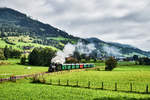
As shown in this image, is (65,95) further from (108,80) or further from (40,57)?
(40,57)

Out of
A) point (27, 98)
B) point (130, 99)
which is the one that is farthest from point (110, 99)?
point (27, 98)

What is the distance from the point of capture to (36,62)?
129125 mm

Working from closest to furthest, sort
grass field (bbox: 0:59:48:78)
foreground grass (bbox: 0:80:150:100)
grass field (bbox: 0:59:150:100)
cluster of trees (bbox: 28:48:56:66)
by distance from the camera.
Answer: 1. foreground grass (bbox: 0:80:150:100)
2. grass field (bbox: 0:59:150:100)
3. grass field (bbox: 0:59:48:78)
4. cluster of trees (bbox: 28:48:56:66)

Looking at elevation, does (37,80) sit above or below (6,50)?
below

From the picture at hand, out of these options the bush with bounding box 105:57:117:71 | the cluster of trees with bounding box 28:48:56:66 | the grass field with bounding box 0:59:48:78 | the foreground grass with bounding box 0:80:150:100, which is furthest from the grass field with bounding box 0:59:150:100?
the cluster of trees with bounding box 28:48:56:66

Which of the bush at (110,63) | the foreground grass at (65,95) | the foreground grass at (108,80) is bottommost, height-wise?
the foreground grass at (108,80)

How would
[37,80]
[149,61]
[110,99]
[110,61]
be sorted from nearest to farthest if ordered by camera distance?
[110,99], [37,80], [110,61], [149,61]

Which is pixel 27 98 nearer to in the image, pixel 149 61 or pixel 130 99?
pixel 130 99

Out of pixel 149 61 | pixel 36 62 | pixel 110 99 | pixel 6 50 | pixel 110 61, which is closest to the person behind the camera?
pixel 110 99

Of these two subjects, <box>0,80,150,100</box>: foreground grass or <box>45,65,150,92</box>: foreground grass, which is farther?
<box>45,65,150,92</box>: foreground grass

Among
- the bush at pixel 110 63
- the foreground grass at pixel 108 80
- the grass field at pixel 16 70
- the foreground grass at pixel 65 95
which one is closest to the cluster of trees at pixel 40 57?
the grass field at pixel 16 70

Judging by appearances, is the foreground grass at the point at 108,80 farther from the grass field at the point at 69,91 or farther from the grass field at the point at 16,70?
the grass field at the point at 16,70

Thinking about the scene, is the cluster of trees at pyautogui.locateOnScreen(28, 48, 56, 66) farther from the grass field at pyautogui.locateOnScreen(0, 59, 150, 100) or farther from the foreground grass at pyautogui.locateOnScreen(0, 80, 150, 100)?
the foreground grass at pyautogui.locateOnScreen(0, 80, 150, 100)

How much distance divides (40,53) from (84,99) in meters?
111
